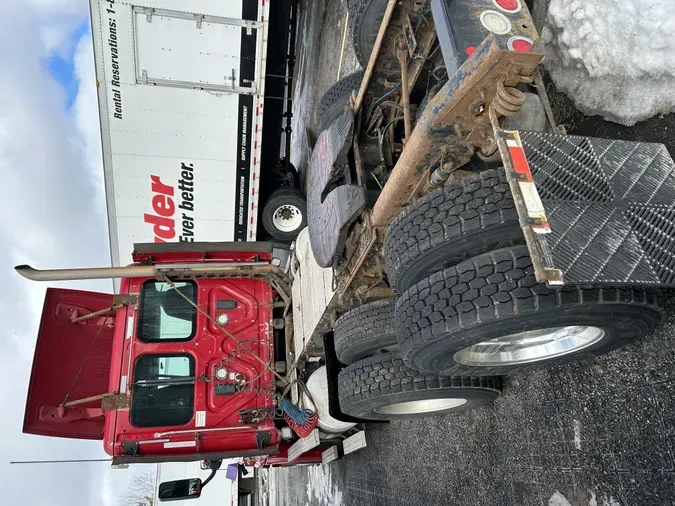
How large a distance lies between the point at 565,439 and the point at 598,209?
4.35 feet

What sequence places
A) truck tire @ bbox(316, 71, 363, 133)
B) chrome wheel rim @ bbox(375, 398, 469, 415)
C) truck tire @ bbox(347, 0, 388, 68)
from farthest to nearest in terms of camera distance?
truck tire @ bbox(316, 71, 363, 133), chrome wheel rim @ bbox(375, 398, 469, 415), truck tire @ bbox(347, 0, 388, 68)

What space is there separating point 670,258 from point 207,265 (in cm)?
373

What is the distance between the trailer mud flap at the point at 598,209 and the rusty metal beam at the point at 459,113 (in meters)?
0.20

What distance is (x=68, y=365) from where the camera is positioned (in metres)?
4.28

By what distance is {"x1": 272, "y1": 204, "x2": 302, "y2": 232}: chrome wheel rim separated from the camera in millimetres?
6898

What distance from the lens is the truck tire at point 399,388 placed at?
8.90 ft

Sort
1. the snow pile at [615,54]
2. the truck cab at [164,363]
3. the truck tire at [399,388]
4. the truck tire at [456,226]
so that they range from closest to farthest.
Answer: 1. the truck tire at [456,226]
2. the snow pile at [615,54]
3. the truck tire at [399,388]
4. the truck cab at [164,363]

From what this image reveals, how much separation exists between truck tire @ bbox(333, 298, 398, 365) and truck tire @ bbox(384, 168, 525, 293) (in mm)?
898

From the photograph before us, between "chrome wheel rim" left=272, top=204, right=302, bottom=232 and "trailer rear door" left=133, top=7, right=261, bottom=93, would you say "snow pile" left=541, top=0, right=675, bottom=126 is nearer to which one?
"trailer rear door" left=133, top=7, right=261, bottom=93

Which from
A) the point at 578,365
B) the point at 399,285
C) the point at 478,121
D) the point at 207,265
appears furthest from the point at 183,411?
the point at 478,121

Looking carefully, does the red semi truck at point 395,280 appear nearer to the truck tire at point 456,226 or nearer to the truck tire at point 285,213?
the truck tire at point 456,226

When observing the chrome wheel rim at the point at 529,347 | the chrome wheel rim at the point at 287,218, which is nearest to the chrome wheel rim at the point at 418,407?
the chrome wheel rim at the point at 529,347

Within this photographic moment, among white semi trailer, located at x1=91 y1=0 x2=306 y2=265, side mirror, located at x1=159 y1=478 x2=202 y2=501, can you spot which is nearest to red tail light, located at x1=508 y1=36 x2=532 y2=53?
white semi trailer, located at x1=91 y1=0 x2=306 y2=265

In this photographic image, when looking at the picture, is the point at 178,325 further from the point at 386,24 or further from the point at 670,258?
Answer: the point at 670,258
